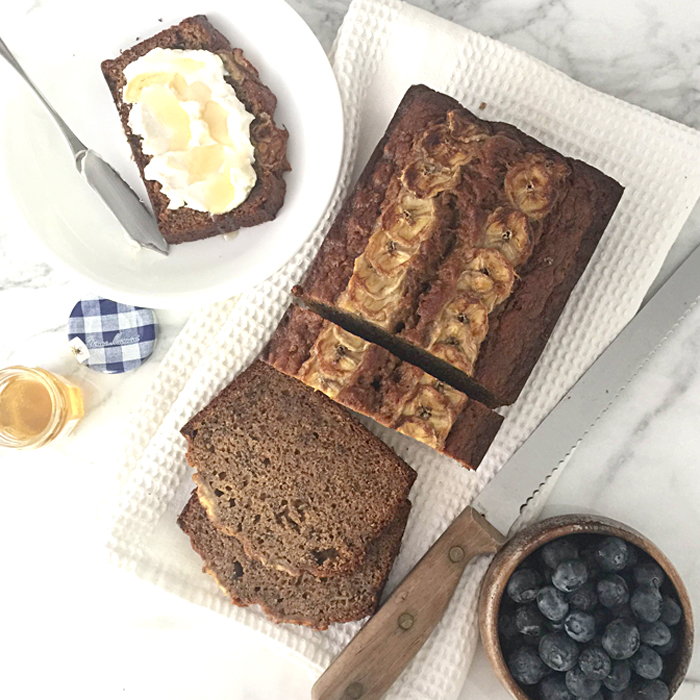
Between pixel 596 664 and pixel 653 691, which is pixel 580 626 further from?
pixel 653 691

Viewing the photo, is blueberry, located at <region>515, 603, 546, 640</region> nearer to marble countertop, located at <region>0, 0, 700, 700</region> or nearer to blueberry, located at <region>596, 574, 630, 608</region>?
blueberry, located at <region>596, 574, 630, 608</region>

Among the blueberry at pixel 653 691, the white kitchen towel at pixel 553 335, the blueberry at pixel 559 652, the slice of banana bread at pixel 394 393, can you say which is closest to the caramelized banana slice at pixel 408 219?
the slice of banana bread at pixel 394 393

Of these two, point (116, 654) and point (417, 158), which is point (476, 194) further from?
point (116, 654)

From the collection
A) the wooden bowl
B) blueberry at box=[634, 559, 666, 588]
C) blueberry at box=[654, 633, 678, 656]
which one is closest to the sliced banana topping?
the wooden bowl

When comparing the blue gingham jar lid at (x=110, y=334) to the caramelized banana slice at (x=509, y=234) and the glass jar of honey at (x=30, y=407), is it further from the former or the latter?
the caramelized banana slice at (x=509, y=234)

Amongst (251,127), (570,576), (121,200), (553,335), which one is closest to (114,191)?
(121,200)
